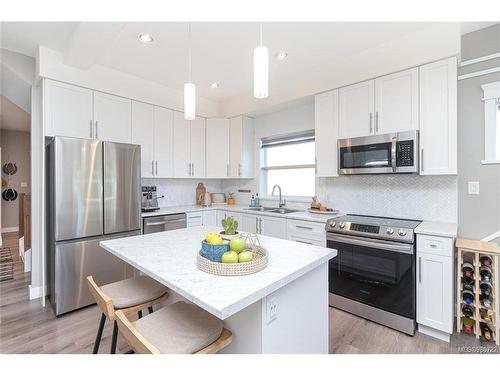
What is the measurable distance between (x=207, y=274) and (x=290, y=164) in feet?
9.50

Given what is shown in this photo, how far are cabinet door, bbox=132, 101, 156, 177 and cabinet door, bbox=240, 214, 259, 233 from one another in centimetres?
142

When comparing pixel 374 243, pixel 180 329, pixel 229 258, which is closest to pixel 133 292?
pixel 180 329

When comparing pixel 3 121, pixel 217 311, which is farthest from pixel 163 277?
pixel 3 121

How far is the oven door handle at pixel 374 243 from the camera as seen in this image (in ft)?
6.88

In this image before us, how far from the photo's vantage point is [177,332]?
118cm

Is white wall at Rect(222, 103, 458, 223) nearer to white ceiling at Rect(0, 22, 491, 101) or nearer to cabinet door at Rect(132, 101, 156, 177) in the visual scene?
white ceiling at Rect(0, 22, 491, 101)

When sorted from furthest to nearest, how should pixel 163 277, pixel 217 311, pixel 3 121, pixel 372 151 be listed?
pixel 3 121
pixel 372 151
pixel 163 277
pixel 217 311

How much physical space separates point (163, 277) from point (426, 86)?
2.67m

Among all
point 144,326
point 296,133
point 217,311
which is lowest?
point 144,326

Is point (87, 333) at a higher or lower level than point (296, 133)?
lower

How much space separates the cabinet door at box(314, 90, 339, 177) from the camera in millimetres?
2885

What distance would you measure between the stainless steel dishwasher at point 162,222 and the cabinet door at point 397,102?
104 inches
